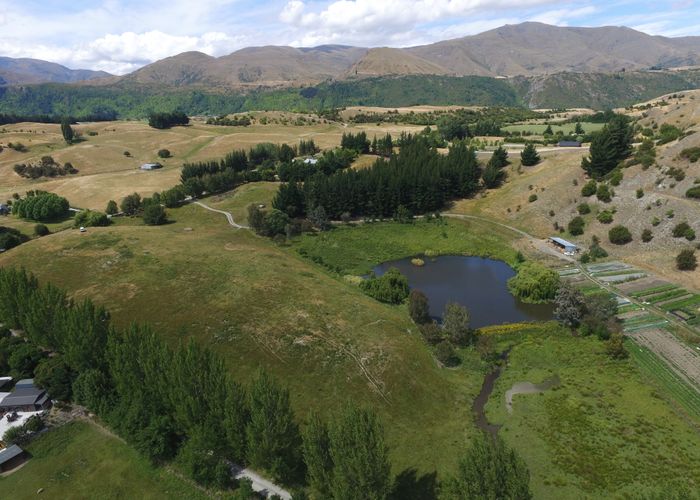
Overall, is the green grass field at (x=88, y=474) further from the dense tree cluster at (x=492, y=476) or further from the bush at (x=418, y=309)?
the bush at (x=418, y=309)

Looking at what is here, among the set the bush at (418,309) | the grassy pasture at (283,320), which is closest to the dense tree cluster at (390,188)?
the grassy pasture at (283,320)

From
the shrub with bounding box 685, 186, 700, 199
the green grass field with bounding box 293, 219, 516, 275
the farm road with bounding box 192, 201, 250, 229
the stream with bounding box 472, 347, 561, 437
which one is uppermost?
the shrub with bounding box 685, 186, 700, 199

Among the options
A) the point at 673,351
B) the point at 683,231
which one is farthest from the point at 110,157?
the point at 683,231

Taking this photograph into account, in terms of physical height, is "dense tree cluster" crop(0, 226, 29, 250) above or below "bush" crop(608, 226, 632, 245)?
above

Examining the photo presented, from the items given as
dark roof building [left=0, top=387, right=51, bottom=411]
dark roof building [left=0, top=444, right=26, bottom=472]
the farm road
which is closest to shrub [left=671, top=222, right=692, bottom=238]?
the farm road

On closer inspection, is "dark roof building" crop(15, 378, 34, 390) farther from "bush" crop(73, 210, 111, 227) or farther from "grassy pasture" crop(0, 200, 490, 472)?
"bush" crop(73, 210, 111, 227)

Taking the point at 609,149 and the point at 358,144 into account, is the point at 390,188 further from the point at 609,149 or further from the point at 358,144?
the point at 609,149
